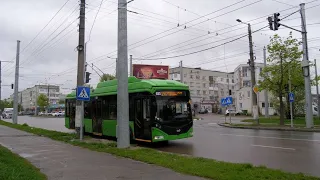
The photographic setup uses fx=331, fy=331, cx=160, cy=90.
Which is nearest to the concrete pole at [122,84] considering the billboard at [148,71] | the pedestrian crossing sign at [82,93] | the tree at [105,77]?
the pedestrian crossing sign at [82,93]

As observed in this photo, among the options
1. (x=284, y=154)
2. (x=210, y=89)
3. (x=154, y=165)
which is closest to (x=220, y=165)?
(x=154, y=165)

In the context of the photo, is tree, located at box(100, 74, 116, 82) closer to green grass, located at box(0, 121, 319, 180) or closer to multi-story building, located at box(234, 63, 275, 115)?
multi-story building, located at box(234, 63, 275, 115)

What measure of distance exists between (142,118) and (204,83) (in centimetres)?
9148

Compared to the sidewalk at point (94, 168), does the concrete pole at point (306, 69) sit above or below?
above

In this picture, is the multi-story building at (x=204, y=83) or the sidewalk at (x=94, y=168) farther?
the multi-story building at (x=204, y=83)

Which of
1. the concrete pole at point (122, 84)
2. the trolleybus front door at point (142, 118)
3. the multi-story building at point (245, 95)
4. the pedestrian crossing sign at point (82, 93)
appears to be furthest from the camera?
the multi-story building at point (245, 95)

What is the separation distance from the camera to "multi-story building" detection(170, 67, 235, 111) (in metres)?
97.8

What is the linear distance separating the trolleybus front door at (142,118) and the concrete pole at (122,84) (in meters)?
1.52

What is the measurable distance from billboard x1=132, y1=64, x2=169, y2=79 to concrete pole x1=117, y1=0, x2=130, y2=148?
39.0 meters

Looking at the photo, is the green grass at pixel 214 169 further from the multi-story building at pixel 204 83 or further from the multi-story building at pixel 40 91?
the multi-story building at pixel 40 91

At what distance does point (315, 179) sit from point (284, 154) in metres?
4.90

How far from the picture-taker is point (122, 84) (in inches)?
553

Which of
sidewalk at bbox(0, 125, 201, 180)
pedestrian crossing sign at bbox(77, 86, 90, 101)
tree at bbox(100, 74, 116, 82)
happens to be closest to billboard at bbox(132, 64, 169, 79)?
tree at bbox(100, 74, 116, 82)

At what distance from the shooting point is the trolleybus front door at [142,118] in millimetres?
15258
